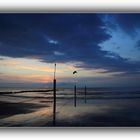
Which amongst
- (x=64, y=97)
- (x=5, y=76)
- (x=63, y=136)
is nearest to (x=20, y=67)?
(x=5, y=76)

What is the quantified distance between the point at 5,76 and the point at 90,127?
0.70 meters

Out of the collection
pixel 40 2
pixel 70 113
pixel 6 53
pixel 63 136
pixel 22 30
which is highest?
pixel 40 2

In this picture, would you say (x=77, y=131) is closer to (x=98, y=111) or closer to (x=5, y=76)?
(x=98, y=111)

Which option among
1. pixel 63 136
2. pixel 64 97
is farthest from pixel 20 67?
pixel 63 136

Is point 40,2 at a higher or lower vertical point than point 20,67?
higher

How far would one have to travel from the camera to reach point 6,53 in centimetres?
236

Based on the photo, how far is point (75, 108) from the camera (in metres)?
2.41

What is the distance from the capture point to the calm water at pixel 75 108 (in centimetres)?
233

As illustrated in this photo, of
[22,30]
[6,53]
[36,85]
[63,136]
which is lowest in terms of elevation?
[63,136]

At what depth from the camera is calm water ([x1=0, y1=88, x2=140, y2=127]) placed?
7.66ft

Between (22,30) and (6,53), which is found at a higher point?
(22,30)

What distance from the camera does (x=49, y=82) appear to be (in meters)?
2.42

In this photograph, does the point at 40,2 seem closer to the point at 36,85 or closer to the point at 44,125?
the point at 36,85

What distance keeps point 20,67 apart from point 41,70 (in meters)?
0.15
